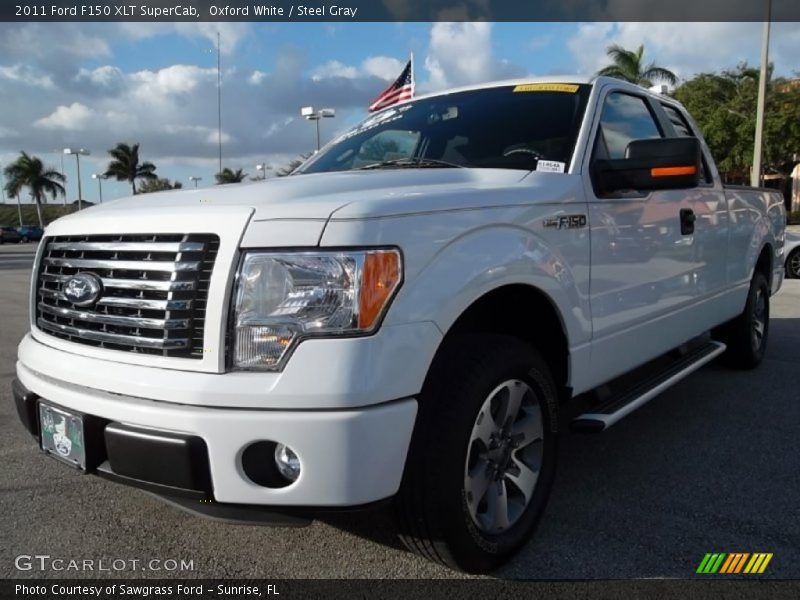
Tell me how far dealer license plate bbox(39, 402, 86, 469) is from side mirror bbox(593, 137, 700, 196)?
228 centimetres

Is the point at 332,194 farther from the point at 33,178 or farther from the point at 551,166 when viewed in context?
the point at 33,178

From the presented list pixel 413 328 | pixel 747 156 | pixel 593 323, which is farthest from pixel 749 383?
pixel 747 156

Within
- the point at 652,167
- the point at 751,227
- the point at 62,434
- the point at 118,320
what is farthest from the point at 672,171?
the point at 751,227

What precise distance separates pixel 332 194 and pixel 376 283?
0.51m

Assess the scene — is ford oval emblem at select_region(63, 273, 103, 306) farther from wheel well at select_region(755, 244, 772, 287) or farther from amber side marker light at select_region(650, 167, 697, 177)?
wheel well at select_region(755, 244, 772, 287)

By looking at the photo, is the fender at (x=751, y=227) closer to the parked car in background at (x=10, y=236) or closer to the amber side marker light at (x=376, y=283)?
the amber side marker light at (x=376, y=283)

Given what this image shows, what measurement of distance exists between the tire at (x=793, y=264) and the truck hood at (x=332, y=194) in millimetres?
10998

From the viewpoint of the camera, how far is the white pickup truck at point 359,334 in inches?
75.5

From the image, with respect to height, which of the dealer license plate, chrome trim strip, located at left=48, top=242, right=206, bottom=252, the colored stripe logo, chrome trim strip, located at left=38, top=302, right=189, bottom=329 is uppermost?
chrome trim strip, located at left=48, top=242, right=206, bottom=252

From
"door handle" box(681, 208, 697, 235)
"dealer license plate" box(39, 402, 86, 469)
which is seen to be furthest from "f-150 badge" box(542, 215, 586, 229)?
"dealer license plate" box(39, 402, 86, 469)

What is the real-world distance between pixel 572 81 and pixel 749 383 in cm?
292

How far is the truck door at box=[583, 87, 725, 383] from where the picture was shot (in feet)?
9.79

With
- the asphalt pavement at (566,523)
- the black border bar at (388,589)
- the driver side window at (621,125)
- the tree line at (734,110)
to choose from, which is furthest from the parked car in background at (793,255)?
the tree line at (734,110)

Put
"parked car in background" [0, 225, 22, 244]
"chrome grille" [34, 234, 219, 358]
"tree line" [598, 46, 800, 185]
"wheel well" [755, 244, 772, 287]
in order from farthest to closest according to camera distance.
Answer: "parked car in background" [0, 225, 22, 244] < "tree line" [598, 46, 800, 185] < "wheel well" [755, 244, 772, 287] < "chrome grille" [34, 234, 219, 358]
